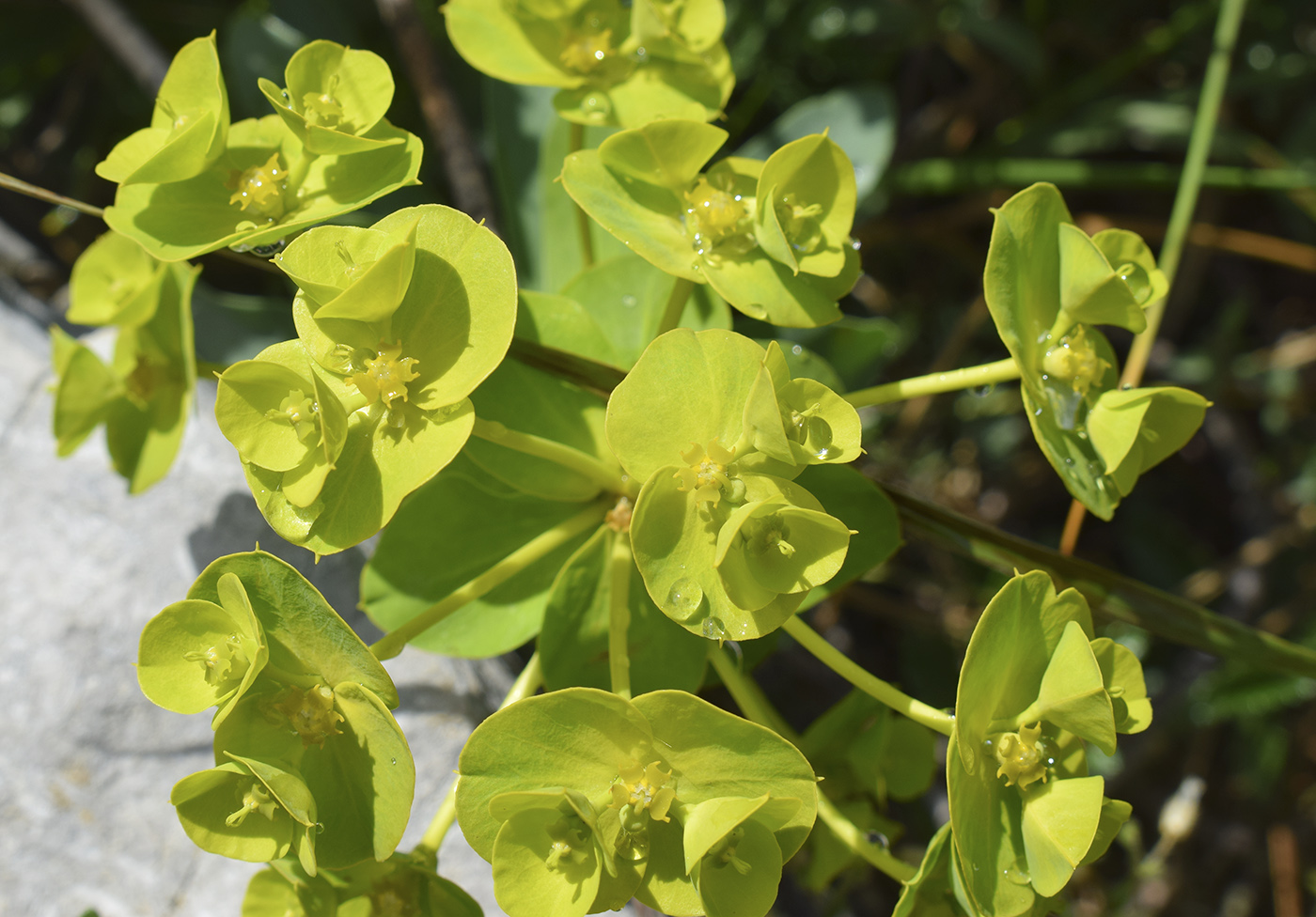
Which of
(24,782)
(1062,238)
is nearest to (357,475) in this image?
(1062,238)

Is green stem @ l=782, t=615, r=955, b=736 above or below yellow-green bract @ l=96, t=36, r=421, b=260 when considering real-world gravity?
below

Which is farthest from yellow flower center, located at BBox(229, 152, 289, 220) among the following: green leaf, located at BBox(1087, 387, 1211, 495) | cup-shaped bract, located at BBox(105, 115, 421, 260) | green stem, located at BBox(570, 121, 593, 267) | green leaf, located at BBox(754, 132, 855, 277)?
green leaf, located at BBox(1087, 387, 1211, 495)

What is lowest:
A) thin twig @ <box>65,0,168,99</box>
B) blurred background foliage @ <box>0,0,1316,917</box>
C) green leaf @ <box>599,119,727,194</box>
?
blurred background foliage @ <box>0,0,1316,917</box>

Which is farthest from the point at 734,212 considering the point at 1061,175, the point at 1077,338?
the point at 1061,175

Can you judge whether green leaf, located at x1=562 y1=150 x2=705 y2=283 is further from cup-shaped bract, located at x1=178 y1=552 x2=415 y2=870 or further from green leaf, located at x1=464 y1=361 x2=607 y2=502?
cup-shaped bract, located at x1=178 y1=552 x2=415 y2=870

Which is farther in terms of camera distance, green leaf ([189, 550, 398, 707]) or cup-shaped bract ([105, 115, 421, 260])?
cup-shaped bract ([105, 115, 421, 260])

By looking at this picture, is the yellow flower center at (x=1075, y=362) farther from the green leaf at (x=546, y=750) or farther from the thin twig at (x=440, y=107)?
the thin twig at (x=440, y=107)

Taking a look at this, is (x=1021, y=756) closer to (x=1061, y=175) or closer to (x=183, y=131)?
(x=183, y=131)
